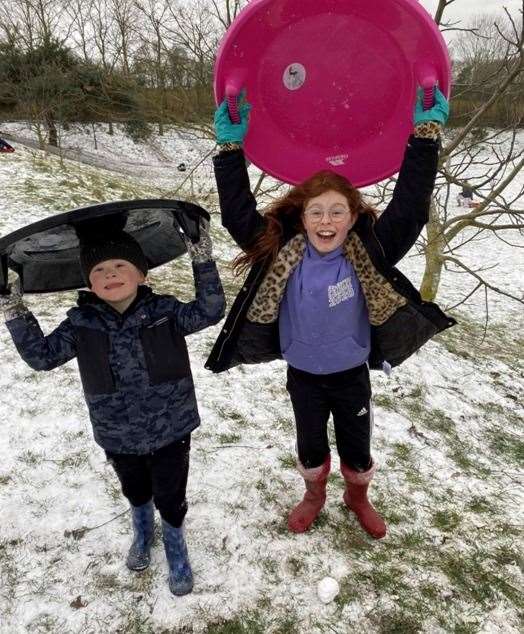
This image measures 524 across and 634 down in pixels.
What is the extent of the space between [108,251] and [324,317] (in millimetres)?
903

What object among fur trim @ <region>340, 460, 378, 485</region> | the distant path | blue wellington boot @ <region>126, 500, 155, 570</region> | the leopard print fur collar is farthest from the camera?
the distant path

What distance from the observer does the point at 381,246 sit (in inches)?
71.5

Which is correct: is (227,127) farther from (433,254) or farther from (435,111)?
(433,254)

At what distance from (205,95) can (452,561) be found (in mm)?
6924

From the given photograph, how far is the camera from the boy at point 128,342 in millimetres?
1727

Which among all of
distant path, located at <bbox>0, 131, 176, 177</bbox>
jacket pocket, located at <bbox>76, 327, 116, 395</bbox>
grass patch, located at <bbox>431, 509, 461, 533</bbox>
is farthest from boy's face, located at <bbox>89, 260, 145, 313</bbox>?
distant path, located at <bbox>0, 131, 176, 177</bbox>

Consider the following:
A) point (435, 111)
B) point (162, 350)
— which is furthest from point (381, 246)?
point (162, 350)

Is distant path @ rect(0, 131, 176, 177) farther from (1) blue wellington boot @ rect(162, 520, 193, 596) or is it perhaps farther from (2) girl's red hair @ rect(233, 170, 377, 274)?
(1) blue wellington boot @ rect(162, 520, 193, 596)

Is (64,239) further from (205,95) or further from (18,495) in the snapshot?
(205,95)

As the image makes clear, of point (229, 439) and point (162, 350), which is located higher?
point (162, 350)

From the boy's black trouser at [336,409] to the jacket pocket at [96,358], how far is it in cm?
86

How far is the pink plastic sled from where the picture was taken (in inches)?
65.2

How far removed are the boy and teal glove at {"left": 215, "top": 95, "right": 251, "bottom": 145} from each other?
1.12ft

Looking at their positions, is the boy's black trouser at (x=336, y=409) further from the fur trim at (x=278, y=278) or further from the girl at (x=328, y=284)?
the fur trim at (x=278, y=278)
